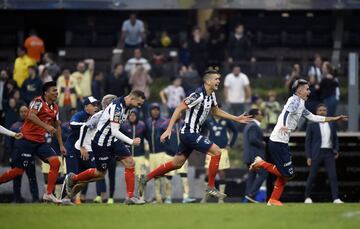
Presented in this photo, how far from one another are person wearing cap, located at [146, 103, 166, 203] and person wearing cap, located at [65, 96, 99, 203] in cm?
409

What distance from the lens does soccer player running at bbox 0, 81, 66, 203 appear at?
2303 centimetres

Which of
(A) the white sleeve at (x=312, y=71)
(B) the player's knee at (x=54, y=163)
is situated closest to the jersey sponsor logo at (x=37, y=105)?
(B) the player's knee at (x=54, y=163)

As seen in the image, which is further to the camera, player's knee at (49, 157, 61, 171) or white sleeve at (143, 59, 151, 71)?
white sleeve at (143, 59, 151, 71)

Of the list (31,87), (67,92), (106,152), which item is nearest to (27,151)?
(106,152)

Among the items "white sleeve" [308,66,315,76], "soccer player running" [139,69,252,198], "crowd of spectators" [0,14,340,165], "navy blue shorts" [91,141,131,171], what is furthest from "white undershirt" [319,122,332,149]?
"navy blue shorts" [91,141,131,171]

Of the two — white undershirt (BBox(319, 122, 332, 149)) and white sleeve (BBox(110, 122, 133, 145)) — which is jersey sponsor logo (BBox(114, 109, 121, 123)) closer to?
white sleeve (BBox(110, 122, 133, 145))

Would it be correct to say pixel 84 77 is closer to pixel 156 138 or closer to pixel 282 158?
pixel 156 138

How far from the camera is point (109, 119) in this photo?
2208 centimetres

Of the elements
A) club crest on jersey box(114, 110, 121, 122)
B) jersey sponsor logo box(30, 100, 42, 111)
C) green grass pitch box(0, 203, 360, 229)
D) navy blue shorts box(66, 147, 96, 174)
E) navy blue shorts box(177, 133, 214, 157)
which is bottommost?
green grass pitch box(0, 203, 360, 229)

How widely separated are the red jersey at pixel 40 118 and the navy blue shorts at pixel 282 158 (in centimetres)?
402

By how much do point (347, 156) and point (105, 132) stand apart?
24.9 ft

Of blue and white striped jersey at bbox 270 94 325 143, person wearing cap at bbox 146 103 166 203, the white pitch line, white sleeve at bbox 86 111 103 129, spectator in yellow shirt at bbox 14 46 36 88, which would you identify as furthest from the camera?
spectator in yellow shirt at bbox 14 46 36 88

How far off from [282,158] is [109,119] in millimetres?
3177

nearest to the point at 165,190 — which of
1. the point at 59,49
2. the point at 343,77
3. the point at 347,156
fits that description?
the point at 347,156
